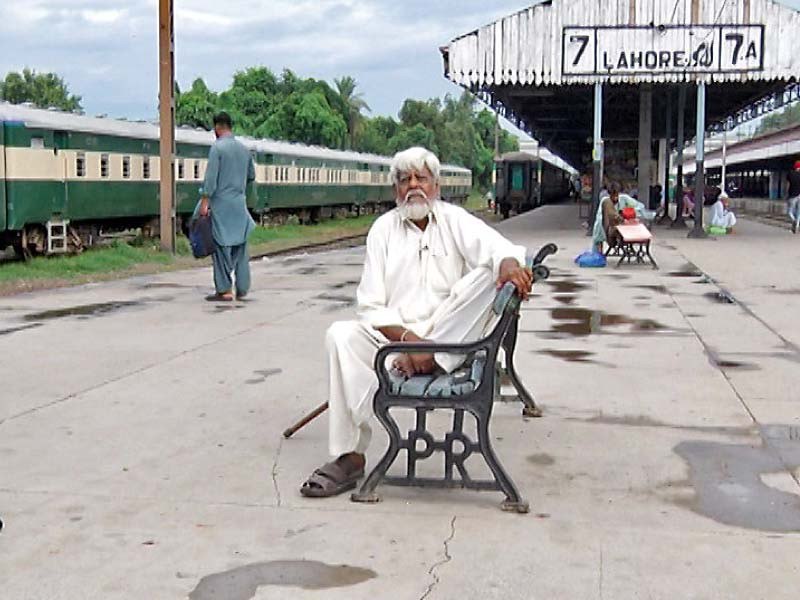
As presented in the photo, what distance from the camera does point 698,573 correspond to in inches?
145

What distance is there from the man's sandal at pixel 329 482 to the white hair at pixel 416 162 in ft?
4.43

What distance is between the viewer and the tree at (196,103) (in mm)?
63250

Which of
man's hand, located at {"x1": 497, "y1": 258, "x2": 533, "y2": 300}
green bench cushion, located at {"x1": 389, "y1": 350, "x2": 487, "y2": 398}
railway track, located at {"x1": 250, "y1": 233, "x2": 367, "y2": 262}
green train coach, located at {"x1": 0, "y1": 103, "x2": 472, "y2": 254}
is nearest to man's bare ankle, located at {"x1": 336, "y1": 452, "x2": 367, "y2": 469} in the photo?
green bench cushion, located at {"x1": 389, "y1": 350, "x2": 487, "y2": 398}

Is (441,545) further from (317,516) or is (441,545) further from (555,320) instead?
(555,320)

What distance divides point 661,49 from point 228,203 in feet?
49.2

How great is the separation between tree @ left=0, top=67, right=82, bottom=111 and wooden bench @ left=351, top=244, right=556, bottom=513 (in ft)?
229

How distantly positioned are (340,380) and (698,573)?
1.68 meters

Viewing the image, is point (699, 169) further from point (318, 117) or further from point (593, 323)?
point (318, 117)

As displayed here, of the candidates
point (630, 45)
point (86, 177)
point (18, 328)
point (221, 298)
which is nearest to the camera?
point (18, 328)

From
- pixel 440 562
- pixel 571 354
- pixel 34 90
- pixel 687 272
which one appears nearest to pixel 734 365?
pixel 571 354

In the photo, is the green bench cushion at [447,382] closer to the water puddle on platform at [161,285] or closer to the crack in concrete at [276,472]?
the crack in concrete at [276,472]

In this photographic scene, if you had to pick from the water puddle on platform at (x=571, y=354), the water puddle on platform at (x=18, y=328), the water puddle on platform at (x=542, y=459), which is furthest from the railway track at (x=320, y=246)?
the water puddle on platform at (x=542, y=459)

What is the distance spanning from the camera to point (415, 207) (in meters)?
4.70

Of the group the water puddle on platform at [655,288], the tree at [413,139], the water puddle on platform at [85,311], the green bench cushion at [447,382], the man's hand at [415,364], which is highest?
the tree at [413,139]
